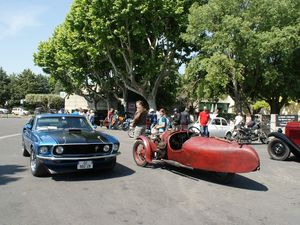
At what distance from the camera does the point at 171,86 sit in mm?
42688

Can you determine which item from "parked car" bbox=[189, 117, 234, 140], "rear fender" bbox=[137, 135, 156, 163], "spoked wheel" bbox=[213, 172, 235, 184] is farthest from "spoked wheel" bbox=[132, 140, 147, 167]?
"parked car" bbox=[189, 117, 234, 140]

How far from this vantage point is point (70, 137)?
27.8 ft

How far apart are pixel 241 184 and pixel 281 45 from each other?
16.6 m

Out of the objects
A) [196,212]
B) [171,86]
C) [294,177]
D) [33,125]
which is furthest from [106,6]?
[196,212]

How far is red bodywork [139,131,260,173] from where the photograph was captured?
7.85 m

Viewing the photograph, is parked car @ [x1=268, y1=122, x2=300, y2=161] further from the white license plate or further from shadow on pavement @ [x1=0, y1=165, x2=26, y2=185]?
shadow on pavement @ [x1=0, y1=165, x2=26, y2=185]

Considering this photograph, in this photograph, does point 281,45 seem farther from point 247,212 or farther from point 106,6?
point 247,212

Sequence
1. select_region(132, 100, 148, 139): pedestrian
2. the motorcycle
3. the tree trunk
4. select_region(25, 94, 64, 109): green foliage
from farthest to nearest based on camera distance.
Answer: select_region(25, 94, 64, 109): green foliage < the tree trunk < the motorcycle < select_region(132, 100, 148, 139): pedestrian

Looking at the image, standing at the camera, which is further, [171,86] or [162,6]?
[171,86]

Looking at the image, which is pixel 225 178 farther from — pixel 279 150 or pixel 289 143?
pixel 279 150

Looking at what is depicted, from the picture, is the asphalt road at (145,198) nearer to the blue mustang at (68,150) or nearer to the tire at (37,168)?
the tire at (37,168)

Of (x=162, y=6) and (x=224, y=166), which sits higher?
(x=162, y=6)

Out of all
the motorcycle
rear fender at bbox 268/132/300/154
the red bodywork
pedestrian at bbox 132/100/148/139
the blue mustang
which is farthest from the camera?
the motorcycle

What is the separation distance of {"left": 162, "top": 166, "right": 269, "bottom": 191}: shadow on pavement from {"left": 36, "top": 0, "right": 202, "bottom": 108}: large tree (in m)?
19.8
